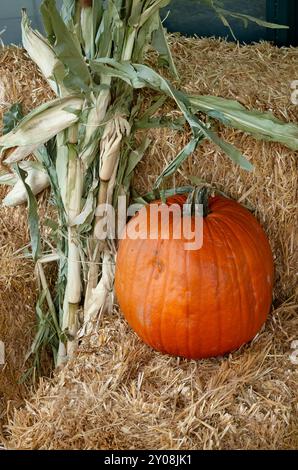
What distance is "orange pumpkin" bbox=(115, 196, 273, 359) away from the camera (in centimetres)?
157

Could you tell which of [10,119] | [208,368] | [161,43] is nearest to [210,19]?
[161,43]

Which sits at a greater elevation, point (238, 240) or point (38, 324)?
point (238, 240)

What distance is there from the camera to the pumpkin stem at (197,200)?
163cm

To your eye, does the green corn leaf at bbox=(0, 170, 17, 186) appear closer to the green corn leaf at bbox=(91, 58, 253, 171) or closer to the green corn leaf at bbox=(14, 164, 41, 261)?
the green corn leaf at bbox=(14, 164, 41, 261)

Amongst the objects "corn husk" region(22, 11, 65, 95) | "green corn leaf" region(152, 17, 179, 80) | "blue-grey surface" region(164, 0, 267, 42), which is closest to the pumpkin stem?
"green corn leaf" region(152, 17, 179, 80)

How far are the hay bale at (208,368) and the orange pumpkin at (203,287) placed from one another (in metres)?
0.06

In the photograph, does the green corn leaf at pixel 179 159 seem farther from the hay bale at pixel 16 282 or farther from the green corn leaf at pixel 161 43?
the hay bale at pixel 16 282

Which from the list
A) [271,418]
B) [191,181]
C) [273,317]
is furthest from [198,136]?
[271,418]

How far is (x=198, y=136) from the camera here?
158cm

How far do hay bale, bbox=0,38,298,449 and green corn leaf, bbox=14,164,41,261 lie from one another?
0.25 m

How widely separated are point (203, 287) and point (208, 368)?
0.61ft

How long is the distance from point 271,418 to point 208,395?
136 mm
